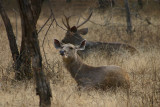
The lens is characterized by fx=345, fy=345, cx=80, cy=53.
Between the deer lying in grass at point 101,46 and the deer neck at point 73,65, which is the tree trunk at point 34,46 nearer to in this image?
the deer neck at point 73,65

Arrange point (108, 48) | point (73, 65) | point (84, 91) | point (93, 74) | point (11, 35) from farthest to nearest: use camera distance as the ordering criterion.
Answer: point (108, 48) < point (11, 35) < point (73, 65) < point (93, 74) < point (84, 91)

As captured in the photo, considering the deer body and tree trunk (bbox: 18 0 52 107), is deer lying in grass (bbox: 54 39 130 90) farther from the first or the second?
the deer body

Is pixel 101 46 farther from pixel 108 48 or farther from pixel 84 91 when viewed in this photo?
pixel 84 91

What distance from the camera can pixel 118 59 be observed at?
31.1 ft

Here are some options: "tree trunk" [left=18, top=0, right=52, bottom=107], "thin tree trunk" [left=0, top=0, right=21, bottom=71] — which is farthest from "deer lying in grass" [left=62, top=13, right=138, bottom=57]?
"tree trunk" [left=18, top=0, right=52, bottom=107]

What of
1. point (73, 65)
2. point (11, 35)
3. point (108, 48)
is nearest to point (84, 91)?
point (73, 65)

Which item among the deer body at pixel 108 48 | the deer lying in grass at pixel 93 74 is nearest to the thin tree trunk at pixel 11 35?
the deer lying in grass at pixel 93 74

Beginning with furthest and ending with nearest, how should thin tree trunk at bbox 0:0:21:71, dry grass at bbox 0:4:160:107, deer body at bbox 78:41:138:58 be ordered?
deer body at bbox 78:41:138:58, thin tree trunk at bbox 0:0:21:71, dry grass at bbox 0:4:160:107

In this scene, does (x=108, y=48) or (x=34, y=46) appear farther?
(x=108, y=48)

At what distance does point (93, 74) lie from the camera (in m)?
6.82

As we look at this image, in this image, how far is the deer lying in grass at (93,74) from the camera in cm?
662

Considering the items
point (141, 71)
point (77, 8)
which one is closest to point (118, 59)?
point (141, 71)

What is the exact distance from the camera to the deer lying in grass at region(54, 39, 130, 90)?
662 cm

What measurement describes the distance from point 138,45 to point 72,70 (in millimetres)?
5725
